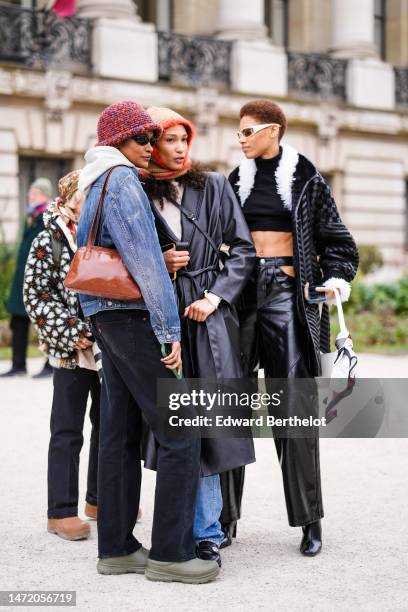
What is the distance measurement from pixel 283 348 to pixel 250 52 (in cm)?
1977

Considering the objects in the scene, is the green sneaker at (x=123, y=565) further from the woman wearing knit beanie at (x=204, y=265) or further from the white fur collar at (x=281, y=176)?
the white fur collar at (x=281, y=176)

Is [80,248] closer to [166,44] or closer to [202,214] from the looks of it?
[202,214]

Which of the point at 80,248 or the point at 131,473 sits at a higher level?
the point at 80,248

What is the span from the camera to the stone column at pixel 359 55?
2655 cm

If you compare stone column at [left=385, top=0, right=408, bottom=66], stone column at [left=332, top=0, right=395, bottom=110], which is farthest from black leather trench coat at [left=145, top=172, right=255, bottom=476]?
stone column at [left=385, top=0, right=408, bottom=66]

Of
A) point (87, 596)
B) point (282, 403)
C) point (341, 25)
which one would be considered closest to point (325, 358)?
point (282, 403)

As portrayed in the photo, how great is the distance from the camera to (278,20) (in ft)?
90.7

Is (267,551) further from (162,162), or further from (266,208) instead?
(162,162)

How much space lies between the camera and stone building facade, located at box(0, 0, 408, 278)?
835 inches

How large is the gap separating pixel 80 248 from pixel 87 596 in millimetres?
1391

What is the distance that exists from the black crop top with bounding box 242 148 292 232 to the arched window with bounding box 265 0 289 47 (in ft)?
74.9

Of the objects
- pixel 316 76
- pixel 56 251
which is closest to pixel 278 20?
pixel 316 76

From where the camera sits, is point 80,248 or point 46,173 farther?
point 46,173

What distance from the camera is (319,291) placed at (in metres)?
5.25
